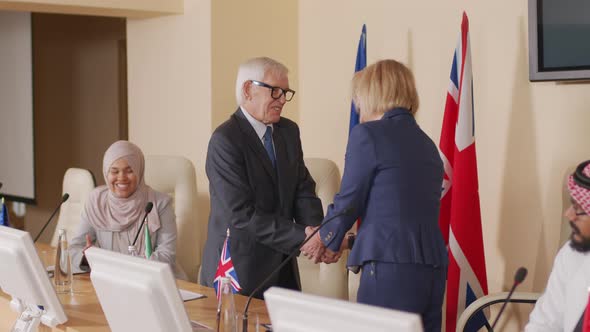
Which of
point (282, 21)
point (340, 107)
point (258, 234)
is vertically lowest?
point (258, 234)

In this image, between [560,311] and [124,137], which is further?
[124,137]

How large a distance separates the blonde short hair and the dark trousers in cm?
52

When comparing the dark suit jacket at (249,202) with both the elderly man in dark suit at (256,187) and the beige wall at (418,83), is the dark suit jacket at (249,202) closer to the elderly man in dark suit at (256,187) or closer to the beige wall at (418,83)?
the elderly man in dark suit at (256,187)

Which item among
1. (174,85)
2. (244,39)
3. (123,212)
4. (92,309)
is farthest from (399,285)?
(174,85)

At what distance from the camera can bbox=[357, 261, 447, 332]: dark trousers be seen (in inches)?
113

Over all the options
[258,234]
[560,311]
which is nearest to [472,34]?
[258,234]

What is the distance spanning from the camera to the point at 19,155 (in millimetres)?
8273

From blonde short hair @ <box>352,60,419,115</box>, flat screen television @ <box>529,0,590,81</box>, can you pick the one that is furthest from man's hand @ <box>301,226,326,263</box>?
flat screen television @ <box>529,0,590,81</box>

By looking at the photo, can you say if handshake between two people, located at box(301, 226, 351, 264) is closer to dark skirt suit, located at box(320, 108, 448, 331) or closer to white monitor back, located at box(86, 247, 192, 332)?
dark skirt suit, located at box(320, 108, 448, 331)

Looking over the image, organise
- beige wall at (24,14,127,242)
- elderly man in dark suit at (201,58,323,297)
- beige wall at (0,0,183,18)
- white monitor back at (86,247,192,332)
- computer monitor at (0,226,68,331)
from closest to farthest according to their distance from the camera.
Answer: white monitor back at (86,247,192,332), computer monitor at (0,226,68,331), elderly man in dark suit at (201,58,323,297), beige wall at (0,0,183,18), beige wall at (24,14,127,242)

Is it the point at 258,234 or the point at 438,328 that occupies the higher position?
the point at 258,234

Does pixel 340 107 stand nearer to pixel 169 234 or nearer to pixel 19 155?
pixel 169 234

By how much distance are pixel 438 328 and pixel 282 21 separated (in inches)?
119

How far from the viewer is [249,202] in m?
3.44
